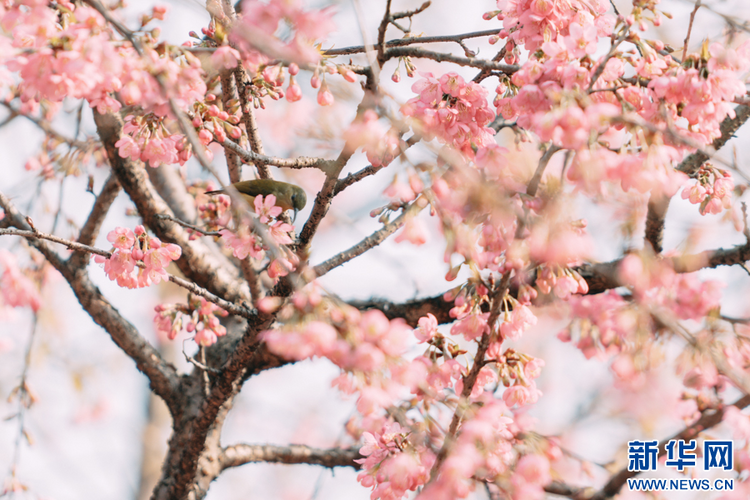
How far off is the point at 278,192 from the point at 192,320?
1208mm

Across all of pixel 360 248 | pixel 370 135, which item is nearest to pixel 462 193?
A: pixel 370 135

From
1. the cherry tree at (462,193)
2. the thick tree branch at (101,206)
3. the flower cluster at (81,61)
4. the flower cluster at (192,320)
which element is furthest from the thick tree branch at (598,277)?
the flower cluster at (81,61)

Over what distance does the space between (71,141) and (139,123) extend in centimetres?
130

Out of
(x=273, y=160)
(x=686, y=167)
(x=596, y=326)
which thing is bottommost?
(x=596, y=326)

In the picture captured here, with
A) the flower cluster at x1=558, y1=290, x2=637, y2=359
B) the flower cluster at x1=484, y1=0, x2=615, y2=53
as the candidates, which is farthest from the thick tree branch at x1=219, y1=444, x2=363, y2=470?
the flower cluster at x1=484, y1=0, x2=615, y2=53

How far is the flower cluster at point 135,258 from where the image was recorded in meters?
1.50

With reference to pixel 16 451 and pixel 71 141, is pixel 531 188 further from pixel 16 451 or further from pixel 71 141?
pixel 16 451

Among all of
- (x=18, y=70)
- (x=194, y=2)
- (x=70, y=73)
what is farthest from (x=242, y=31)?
(x=18, y=70)

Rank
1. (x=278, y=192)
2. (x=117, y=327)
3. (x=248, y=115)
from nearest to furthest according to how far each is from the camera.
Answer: (x=248, y=115) < (x=117, y=327) < (x=278, y=192)

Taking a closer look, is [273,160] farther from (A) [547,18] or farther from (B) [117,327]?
(B) [117,327]

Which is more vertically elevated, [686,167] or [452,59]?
[686,167]

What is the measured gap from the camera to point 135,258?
150 cm

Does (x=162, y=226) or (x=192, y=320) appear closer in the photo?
(x=192, y=320)

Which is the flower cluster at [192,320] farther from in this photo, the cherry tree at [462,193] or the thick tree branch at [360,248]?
the thick tree branch at [360,248]
